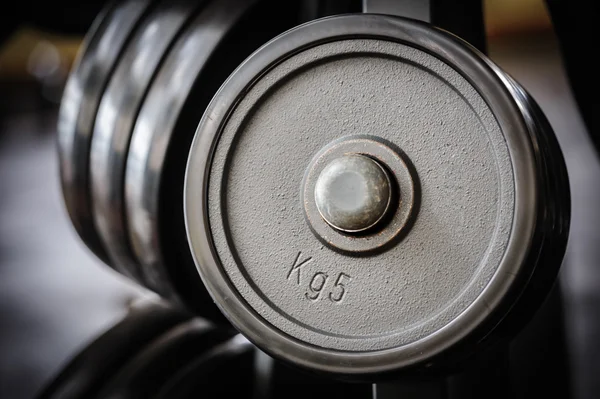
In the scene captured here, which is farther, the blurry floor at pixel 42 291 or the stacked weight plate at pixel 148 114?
the blurry floor at pixel 42 291

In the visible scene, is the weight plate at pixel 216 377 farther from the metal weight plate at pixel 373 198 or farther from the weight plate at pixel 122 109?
the metal weight plate at pixel 373 198

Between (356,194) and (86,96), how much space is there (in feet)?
2.01

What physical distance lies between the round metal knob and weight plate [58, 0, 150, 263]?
56 centimetres

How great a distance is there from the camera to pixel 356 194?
572 millimetres

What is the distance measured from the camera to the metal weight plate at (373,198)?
21.6 inches

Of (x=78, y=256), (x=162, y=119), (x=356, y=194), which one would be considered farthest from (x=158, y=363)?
(x=78, y=256)

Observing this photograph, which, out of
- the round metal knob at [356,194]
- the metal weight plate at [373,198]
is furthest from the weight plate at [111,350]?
the round metal knob at [356,194]

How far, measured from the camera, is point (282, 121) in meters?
0.64

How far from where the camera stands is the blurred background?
3.95ft

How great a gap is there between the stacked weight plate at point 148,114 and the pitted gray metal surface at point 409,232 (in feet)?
0.79

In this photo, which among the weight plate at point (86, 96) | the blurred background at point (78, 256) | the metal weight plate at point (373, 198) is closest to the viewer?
the metal weight plate at point (373, 198)

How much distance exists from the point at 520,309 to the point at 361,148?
0.21 metres

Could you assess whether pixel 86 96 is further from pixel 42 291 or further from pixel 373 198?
pixel 42 291

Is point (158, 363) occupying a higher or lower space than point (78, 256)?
lower
